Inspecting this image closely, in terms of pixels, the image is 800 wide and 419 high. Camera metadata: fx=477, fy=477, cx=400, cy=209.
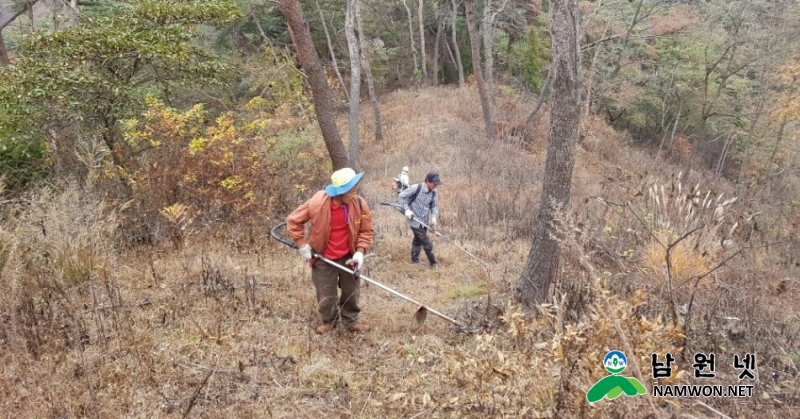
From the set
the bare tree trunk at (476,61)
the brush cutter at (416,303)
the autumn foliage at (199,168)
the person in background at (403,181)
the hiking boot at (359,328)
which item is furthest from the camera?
the bare tree trunk at (476,61)

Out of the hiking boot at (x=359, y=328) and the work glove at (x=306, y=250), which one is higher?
the work glove at (x=306, y=250)

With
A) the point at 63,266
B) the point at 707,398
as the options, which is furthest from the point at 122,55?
the point at 707,398

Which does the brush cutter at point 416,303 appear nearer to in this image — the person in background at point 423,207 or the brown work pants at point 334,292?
the brown work pants at point 334,292

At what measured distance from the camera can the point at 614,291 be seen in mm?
5258

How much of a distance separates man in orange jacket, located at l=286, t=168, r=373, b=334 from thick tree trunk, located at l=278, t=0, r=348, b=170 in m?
3.10

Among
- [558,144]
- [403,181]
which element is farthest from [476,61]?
[558,144]

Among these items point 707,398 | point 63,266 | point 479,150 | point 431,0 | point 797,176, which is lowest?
A: point 797,176

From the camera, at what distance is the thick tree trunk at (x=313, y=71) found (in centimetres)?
674

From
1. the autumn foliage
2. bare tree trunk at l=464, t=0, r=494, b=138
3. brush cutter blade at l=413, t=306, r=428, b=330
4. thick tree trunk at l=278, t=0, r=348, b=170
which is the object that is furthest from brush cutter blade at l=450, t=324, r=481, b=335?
bare tree trunk at l=464, t=0, r=494, b=138

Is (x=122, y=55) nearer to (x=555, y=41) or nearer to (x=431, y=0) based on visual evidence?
(x=555, y=41)

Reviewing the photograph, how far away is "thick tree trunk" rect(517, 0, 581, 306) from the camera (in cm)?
461

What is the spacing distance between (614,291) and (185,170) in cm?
624

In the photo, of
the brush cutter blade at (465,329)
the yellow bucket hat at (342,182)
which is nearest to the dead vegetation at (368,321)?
the brush cutter blade at (465,329)

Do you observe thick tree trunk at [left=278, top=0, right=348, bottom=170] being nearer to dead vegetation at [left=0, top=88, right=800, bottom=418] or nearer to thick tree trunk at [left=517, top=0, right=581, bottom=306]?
dead vegetation at [left=0, top=88, right=800, bottom=418]
